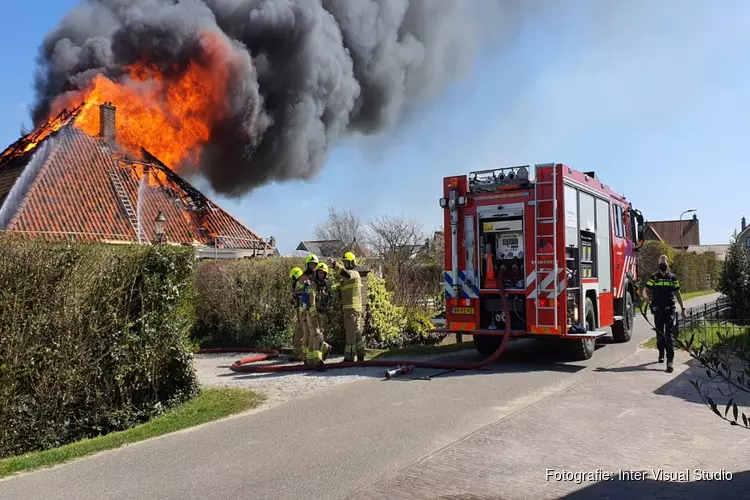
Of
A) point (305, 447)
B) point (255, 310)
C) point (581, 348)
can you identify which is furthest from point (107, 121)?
point (305, 447)

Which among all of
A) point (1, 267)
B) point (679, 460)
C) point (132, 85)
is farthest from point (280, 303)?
point (132, 85)

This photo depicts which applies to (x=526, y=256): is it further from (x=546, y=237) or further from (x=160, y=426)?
(x=160, y=426)

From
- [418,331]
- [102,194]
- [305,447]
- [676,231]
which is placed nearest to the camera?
[305,447]

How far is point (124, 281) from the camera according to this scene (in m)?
6.23

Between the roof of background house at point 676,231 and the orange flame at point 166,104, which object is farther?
the roof of background house at point 676,231

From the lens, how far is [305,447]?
501 centimetres

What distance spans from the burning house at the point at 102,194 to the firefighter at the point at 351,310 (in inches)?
401

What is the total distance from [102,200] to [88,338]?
15478mm

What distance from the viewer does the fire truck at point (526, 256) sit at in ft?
28.4

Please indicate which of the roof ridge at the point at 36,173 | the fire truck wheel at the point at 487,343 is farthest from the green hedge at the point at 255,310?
the roof ridge at the point at 36,173

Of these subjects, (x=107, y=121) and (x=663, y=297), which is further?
(x=107, y=121)

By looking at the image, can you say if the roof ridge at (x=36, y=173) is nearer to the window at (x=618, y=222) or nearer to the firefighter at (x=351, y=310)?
the firefighter at (x=351, y=310)

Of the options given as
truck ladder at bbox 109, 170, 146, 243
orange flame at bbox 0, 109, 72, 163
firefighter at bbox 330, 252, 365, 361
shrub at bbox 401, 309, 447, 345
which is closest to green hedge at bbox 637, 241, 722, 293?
shrub at bbox 401, 309, 447, 345

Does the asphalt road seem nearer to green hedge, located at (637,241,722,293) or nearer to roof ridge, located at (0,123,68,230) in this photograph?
roof ridge, located at (0,123,68,230)
